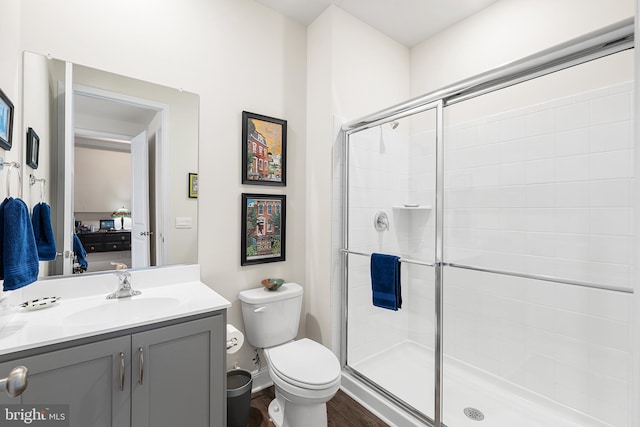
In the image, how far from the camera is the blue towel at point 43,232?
134cm

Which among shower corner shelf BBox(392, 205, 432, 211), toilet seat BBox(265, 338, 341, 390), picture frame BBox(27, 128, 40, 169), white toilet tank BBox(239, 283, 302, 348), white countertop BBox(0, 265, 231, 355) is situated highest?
picture frame BBox(27, 128, 40, 169)

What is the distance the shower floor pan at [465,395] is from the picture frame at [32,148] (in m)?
2.19

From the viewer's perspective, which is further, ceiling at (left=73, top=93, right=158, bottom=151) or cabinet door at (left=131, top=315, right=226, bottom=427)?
ceiling at (left=73, top=93, right=158, bottom=151)

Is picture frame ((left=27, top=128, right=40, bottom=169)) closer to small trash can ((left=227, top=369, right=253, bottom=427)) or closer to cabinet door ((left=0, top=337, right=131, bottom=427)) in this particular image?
cabinet door ((left=0, top=337, right=131, bottom=427))

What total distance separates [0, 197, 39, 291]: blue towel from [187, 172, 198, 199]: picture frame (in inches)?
→ 29.9

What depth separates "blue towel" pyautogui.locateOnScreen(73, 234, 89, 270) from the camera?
58.7 inches

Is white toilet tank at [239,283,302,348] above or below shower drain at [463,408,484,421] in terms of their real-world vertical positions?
above

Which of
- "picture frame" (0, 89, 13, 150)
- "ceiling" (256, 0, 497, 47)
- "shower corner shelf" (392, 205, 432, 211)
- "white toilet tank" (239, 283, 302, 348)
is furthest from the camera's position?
"shower corner shelf" (392, 205, 432, 211)

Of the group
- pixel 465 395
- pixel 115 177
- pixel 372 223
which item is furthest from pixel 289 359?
pixel 115 177

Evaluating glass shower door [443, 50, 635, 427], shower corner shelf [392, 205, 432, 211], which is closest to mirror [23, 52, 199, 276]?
shower corner shelf [392, 205, 432, 211]

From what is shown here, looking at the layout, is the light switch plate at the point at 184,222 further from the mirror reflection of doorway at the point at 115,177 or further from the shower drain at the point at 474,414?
the shower drain at the point at 474,414

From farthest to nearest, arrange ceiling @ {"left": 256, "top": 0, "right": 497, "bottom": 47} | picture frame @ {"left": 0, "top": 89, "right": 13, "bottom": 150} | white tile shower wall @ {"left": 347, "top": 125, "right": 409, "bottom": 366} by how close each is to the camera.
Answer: white tile shower wall @ {"left": 347, "top": 125, "right": 409, "bottom": 366}, ceiling @ {"left": 256, "top": 0, "right": 497, "bottom": 47}, picture frame @ {"left": 0, "top": 89, "right": 13, "bottom": 150}

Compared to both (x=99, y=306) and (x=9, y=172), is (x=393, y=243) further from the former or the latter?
(x=9, y=172)

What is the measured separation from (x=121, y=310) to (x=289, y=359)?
2.82ft
